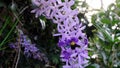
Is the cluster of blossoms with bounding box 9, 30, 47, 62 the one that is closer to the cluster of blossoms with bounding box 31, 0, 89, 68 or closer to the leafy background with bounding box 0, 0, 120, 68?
the leafy background with bounding box 0, 0, 120, 68

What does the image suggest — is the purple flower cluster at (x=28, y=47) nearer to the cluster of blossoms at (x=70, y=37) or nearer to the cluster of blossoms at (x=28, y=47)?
the cluster of blossoms at (x=28, y=47)

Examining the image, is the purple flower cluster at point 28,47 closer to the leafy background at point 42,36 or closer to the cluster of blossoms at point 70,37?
the leafy background at point 42,36

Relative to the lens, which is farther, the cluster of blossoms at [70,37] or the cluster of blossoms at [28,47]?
the cluster of blossoms at [28,47]

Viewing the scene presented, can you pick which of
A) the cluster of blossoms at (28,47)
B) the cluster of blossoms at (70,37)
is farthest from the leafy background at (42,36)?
the cluster of blossoms at (70,37)

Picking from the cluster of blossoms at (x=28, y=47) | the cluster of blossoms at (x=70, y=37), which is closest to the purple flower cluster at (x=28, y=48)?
the cluster of blossoms at (x=28, y=47)

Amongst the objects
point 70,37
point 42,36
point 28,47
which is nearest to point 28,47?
point 28,47

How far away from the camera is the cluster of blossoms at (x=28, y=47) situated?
2.68ft

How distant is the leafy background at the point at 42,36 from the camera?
827 mm

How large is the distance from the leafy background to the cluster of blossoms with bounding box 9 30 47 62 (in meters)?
0.02

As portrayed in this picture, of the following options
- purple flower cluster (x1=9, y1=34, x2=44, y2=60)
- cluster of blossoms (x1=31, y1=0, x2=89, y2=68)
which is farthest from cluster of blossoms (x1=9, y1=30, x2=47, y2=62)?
cluster of blossoms (x1=31, y1=0, x2=89, y2=68)

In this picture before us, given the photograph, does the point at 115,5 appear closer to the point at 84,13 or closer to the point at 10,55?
the point at 84,13

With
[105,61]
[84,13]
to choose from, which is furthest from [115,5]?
[105,61]

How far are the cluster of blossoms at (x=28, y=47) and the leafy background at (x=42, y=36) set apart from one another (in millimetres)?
18

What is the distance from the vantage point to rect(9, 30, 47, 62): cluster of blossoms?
32.1 inches
